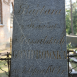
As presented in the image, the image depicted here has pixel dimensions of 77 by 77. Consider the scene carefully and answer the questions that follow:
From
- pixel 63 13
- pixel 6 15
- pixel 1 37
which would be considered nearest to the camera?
pixel 63 13

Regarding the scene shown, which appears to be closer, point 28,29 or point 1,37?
point 28,29

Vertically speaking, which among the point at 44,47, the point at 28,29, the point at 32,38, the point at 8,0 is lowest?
the point at 44,47

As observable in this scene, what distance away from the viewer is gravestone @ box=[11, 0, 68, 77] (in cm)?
247

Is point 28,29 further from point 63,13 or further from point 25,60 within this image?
point 63,13

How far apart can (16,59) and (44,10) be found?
1285mm

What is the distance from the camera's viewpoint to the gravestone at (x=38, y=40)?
247 cm

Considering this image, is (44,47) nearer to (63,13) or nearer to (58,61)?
(58,61)

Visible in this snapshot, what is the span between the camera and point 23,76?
2498 mm

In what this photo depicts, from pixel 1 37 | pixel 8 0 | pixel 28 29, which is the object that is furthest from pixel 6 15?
pixel 28 29

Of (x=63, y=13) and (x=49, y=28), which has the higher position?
(x=63, y=13)

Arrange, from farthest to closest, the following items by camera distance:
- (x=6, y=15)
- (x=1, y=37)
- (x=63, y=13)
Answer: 1. (x=6, y=15)
2. (x=1, y=37)
3. (x=63, y=13)

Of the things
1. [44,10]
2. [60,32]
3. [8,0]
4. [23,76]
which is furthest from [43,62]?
[8,0]

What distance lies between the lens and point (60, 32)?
8.13 ft

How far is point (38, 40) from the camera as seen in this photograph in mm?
2492
